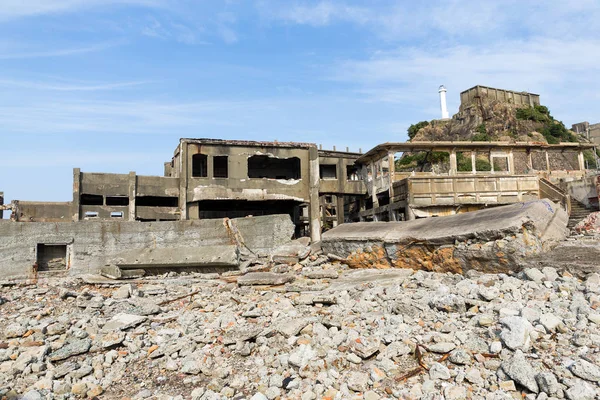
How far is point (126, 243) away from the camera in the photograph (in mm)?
13711

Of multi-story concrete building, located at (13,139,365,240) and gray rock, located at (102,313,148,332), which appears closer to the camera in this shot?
gray rock, located at (102,313,148,332)

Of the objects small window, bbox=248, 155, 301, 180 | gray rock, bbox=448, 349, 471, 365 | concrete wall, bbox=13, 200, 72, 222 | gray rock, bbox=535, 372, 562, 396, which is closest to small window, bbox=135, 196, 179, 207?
concrete wall, bbox=13, 200, 72, 222

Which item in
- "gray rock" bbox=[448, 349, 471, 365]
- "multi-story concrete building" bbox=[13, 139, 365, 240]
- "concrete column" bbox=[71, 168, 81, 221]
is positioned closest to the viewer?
"gray rock" bbox=[448, 349, 471, 365]

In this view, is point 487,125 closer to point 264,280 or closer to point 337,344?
point 264,280

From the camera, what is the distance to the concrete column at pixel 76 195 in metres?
19.4

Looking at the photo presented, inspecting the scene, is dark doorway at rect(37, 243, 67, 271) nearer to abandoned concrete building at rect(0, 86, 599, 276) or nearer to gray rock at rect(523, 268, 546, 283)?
abandoned concrete building at rect(0, 86, 599, 276)

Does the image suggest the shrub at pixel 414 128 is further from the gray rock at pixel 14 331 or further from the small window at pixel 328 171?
the gray rock at pixel 14 331

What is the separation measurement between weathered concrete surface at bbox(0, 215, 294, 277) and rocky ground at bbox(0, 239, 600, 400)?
159 inches

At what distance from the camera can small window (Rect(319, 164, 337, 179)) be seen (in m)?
26.1

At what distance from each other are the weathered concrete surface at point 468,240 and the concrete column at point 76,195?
13.4m

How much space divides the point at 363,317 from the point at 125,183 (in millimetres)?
16632

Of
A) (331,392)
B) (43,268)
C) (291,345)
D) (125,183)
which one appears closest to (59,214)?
(125,183)

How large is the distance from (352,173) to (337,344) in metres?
20.9

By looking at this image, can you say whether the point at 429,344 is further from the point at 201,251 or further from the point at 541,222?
the point at 201,251
